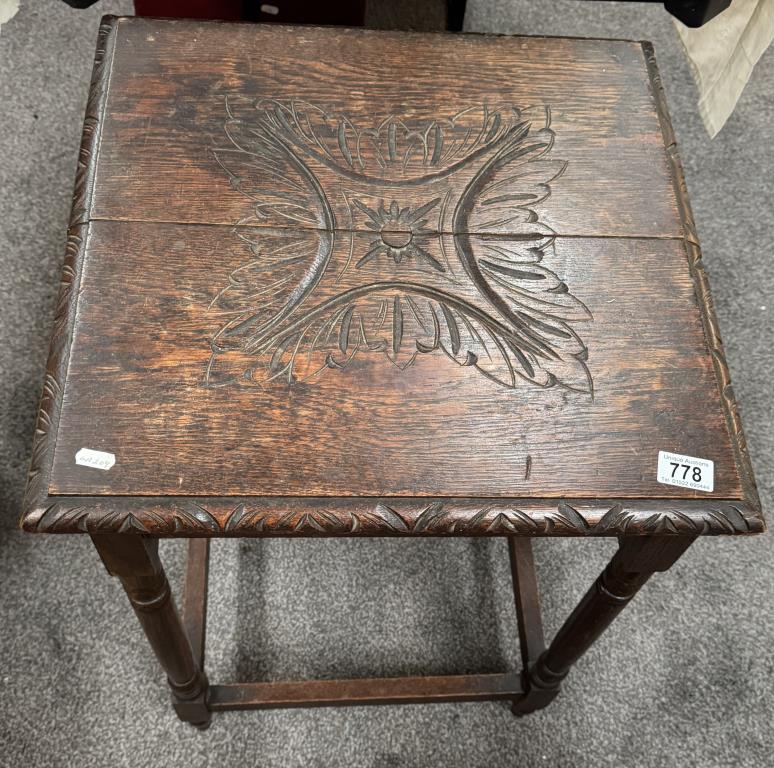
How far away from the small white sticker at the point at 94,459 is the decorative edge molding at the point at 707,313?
57cm

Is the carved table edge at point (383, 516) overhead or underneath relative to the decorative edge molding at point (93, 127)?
underneath

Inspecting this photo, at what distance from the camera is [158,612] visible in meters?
0.85

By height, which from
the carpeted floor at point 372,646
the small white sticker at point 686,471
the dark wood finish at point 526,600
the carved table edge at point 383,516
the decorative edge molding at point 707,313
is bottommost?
the carpeted floor at point 372,646

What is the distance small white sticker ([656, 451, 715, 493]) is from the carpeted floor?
0.58 m

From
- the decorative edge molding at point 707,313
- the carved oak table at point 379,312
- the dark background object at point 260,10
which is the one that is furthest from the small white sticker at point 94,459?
the dark background object at point 260,10

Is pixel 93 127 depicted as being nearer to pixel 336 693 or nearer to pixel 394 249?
pixel 394 249

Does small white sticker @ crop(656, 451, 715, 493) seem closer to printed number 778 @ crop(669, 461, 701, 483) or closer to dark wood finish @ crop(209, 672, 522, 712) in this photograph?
printed number 778 @ crop(669, 461, 701, 483)

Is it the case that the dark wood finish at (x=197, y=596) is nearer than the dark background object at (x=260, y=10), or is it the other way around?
the dark wood finish at (x=197, y=596)

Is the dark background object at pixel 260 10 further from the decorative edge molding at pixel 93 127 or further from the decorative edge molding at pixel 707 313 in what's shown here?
the decorative edge molding at pixel 707 313

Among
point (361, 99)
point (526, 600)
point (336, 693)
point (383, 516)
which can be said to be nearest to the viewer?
point (383, 516)

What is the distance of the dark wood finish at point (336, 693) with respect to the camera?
1029 mm

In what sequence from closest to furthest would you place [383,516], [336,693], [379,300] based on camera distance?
[383,516] → [379,300] → [336,693]

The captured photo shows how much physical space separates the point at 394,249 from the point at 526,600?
58 centimetres

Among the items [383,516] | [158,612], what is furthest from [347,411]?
[158,612]
